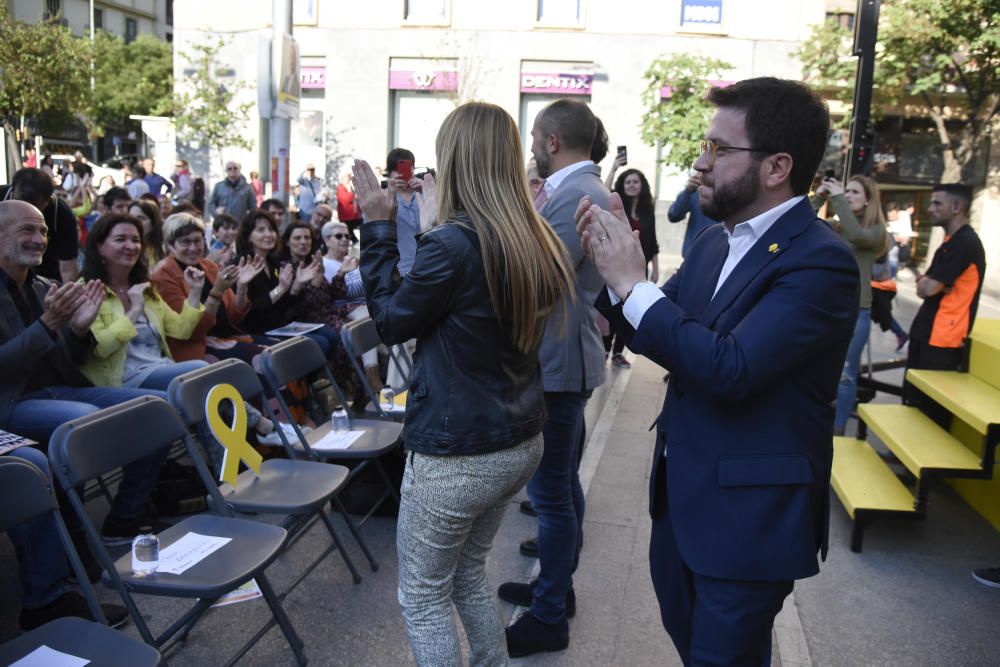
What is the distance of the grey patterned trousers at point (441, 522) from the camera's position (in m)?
2.11

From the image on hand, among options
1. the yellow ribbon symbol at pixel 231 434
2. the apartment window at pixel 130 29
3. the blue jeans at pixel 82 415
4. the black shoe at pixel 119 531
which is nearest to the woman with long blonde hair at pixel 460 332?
the yellow ribbon symbol at pixel 231 434

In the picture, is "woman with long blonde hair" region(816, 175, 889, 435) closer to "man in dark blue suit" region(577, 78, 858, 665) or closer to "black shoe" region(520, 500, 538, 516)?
"black shoe" region(520, 500, 538, 516)

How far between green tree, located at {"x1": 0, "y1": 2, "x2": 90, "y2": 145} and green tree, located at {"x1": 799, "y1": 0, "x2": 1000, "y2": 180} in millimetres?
19200

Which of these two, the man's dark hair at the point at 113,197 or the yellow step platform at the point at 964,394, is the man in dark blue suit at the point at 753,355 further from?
the man's dark hair at the point at 113,197

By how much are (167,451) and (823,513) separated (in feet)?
10.1

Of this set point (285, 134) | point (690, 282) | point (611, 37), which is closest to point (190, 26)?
point (611, 37)

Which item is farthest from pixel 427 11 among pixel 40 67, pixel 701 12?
pixel 40 67

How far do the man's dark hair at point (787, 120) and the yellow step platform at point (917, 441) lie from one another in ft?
9.71

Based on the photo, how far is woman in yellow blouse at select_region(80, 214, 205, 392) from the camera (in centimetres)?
415

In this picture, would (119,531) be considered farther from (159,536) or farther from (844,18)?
(844,18)

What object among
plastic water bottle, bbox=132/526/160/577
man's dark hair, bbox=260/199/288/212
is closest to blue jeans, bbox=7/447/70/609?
Result: plastic water bottle, bbox=132/526/160/577

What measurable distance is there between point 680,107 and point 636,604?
16106mm

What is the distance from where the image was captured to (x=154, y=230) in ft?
20.2

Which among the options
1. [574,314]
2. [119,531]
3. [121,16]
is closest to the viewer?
[574,314]
